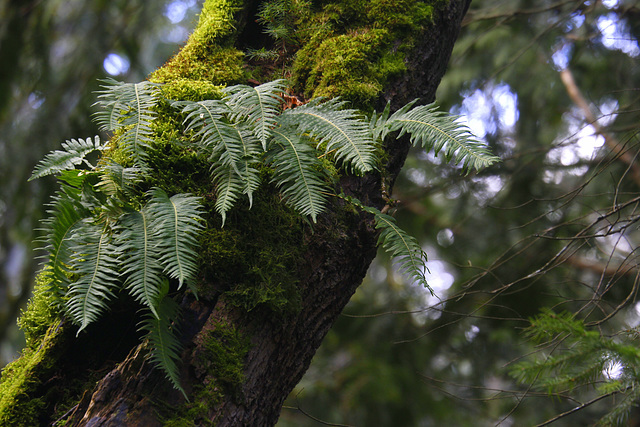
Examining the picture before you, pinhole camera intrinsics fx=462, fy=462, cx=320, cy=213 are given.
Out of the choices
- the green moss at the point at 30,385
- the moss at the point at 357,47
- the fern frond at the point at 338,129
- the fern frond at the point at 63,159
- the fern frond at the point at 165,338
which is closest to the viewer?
the fern frond at the point at 165,338

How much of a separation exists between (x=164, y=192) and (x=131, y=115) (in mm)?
315

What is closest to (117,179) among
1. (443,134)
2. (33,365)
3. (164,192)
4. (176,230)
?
(164,192)

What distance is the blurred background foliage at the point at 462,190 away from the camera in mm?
3479

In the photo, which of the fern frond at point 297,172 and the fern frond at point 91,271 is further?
the fern frond at point 297,172

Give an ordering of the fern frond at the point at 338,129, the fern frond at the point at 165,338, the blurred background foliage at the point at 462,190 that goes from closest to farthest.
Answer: the fern frond at the point at 165,338 < the fern frond at the point at 338,129 < the blurred background foliage at the point at 462,190

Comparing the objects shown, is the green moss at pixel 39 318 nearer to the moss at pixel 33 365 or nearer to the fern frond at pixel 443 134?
the moss at pixel 33 365

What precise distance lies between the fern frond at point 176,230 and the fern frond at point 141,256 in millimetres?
23

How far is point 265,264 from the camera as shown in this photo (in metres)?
1.50

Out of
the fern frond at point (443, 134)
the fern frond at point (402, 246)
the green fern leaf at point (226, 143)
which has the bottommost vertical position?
the fern frond at point (402, 246)

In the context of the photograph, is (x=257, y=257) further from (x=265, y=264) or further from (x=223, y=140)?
(x=223, y=140)

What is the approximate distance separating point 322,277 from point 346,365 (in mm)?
4263

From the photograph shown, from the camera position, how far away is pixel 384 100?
196cm

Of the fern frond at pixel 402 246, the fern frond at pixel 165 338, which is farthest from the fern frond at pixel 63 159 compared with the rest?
the fern frond at pixel 402 246

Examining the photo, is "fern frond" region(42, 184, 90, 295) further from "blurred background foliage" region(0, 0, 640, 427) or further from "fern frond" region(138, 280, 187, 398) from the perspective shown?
"blurred background foliage" region(0, 0, 640, 427)
